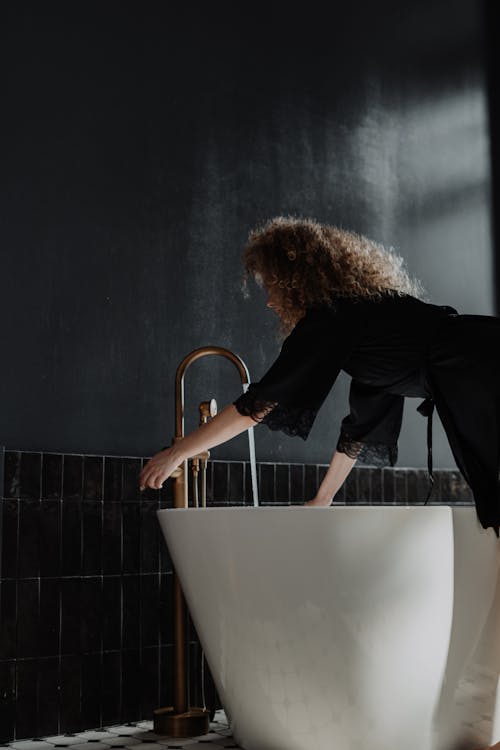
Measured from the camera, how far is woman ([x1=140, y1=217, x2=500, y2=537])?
6.54 feet

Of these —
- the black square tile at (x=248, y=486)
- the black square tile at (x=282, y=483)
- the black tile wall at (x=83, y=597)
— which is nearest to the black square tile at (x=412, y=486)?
the black square tile at (x=282, y=483)

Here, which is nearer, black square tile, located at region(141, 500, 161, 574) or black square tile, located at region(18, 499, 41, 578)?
black square tile, located at region(18, 499, 41, 578)

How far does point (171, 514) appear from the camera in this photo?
2.07 m

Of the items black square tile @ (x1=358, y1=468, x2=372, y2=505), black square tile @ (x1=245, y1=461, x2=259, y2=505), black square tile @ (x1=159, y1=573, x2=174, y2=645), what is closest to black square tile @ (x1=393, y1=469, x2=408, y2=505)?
black square tile @ (x1=358, y1=468, x2=372, y2=505)

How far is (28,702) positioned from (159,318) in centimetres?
103

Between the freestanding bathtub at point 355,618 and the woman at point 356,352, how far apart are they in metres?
0.15

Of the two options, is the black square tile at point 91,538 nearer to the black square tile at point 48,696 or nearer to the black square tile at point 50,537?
the black square tile at point 50,537

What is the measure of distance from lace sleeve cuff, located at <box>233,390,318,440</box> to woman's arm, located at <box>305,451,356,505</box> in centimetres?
47

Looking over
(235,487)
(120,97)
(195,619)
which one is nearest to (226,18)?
(120,97)

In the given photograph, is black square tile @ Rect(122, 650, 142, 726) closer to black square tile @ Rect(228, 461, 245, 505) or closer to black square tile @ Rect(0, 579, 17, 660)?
black square tile @ Rect(0, 579, 17, 660)

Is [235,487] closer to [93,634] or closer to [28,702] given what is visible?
[93,634]

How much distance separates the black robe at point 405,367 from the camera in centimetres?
199

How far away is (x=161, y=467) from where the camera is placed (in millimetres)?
2045

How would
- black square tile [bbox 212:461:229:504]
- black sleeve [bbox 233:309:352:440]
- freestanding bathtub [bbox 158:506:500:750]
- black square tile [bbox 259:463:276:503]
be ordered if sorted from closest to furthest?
freestanding bathtub [bbox 158:506:500:750] < black sleeve [bbox 233:309:352:440] < black square tile [bbox 212:461:229:504] < black square tile [bbox 259:463:276:503]
